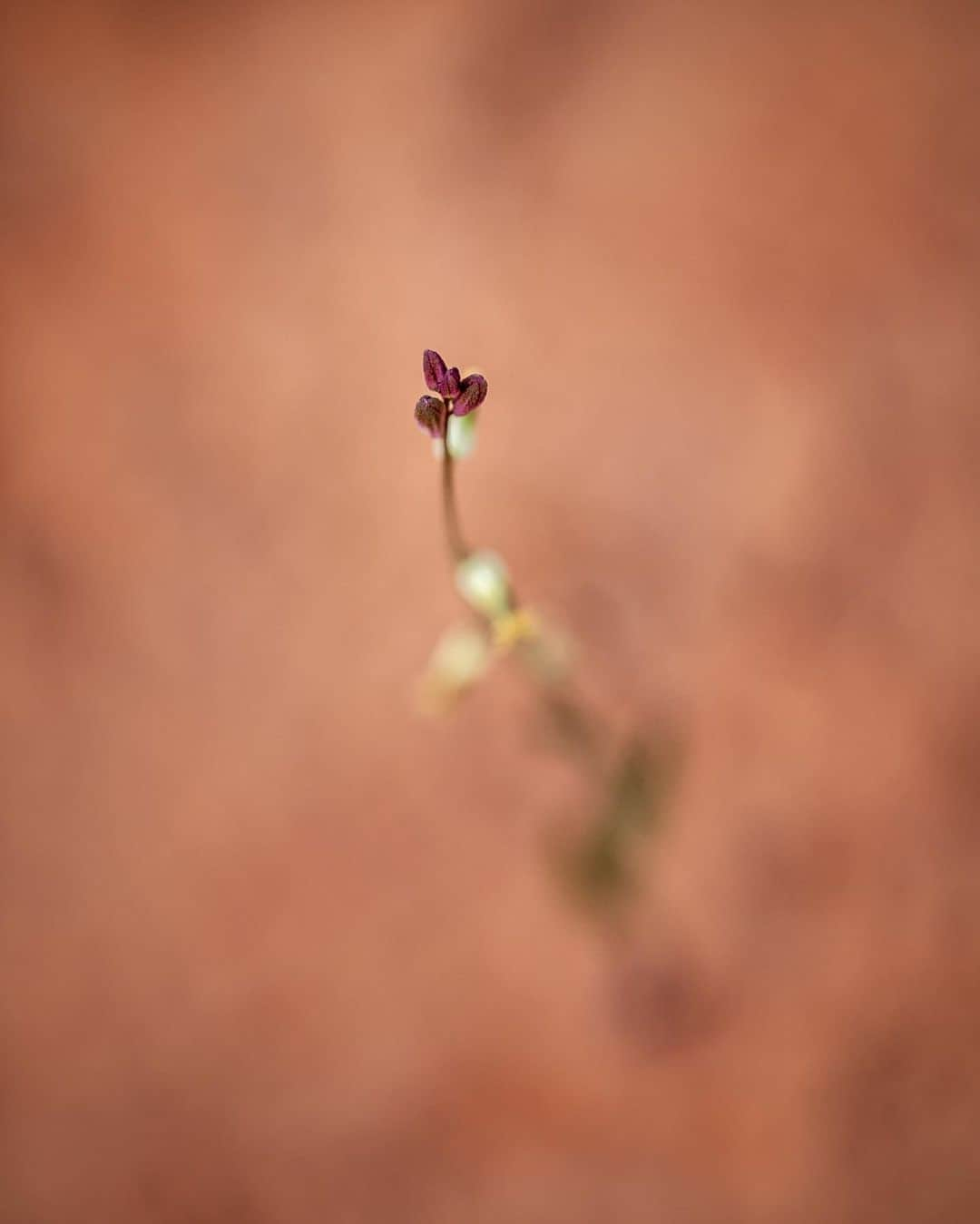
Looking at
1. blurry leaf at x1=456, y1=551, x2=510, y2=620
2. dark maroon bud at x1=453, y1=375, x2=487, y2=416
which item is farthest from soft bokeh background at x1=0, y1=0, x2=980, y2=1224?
dark maroon bud at x1=453, y1=375, x2=487, y2=416

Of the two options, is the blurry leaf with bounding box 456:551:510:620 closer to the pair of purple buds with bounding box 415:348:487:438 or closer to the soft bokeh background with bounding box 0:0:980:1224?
the pair of purple buds with bounding box 415:348:487:438

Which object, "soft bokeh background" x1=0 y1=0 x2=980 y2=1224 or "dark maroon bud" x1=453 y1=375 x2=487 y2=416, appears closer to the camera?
"dark maroon bud" x1=453 y1=375 x2=487 y2=416

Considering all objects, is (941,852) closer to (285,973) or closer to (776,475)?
(776,475)

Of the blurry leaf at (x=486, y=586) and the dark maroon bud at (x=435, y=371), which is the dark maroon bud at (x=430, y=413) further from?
the blurry leaf at (x=486, y=586)

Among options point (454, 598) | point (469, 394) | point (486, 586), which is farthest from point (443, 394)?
point (454, 598)

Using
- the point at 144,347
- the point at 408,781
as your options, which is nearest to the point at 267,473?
the point at 144,347

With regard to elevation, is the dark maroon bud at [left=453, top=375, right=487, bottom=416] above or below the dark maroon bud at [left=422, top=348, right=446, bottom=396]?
above
